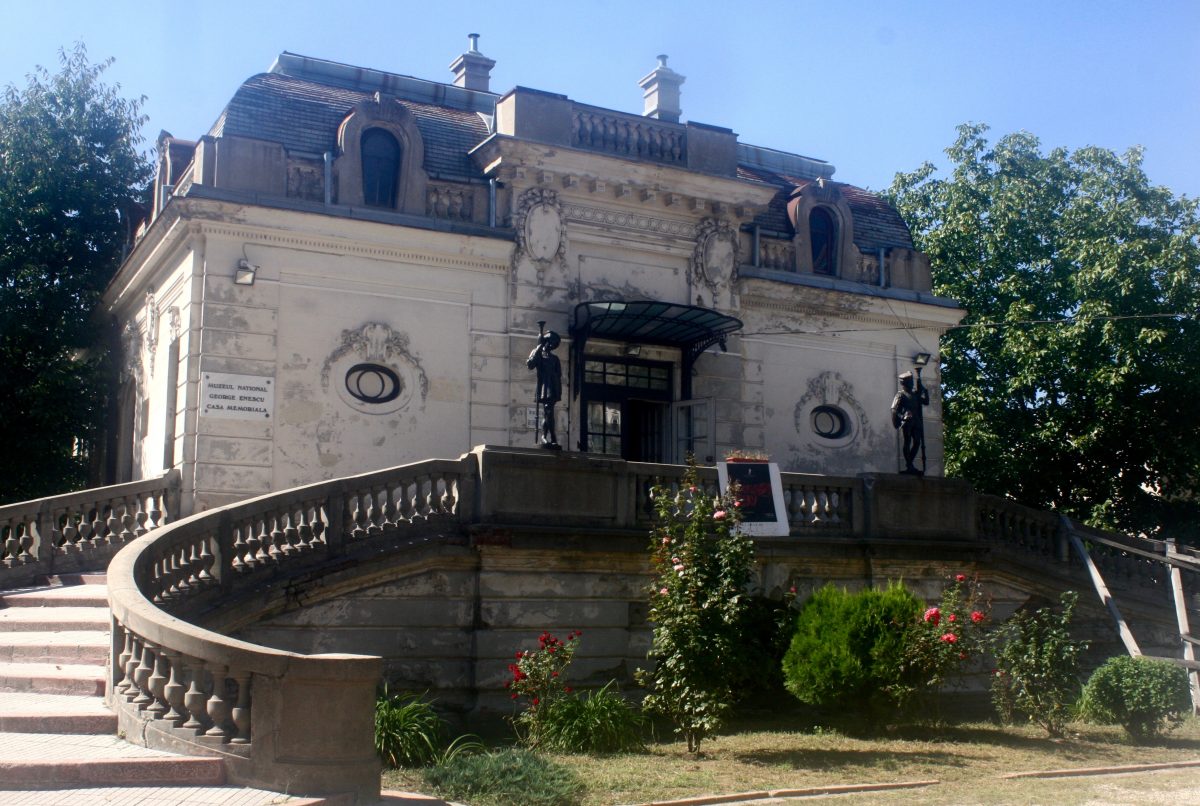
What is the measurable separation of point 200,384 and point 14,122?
997 centimetres

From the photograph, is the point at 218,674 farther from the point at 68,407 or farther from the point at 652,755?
the point at 68,407

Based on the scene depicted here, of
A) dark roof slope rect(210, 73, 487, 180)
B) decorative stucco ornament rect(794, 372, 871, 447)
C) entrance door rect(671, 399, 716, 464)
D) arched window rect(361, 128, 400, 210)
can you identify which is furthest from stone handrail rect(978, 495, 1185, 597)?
arched window rect(361, 128, 400, 210)

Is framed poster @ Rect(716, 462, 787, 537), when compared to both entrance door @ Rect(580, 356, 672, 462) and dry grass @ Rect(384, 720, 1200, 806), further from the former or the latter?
entrance door @ Rect(580, 356, 672, 462)

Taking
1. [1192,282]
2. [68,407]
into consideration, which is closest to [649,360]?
[68,407]

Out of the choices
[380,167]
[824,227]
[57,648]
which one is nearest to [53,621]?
[57,648]

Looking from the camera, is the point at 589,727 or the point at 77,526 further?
the point at 77,526

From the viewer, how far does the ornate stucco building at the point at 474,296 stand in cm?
1739

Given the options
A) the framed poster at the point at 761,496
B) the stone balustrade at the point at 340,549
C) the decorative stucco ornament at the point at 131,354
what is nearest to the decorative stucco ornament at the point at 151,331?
the decorative stucco ornament at the point at 131,354

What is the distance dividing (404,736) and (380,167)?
10.2 meters

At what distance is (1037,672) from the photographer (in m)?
14.1

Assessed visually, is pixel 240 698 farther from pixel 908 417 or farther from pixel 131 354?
pixel 131 354

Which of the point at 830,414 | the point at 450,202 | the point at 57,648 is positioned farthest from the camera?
the point at 830,414

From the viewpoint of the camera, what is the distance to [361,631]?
1361 cm

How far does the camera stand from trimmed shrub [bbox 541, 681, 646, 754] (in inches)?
477
